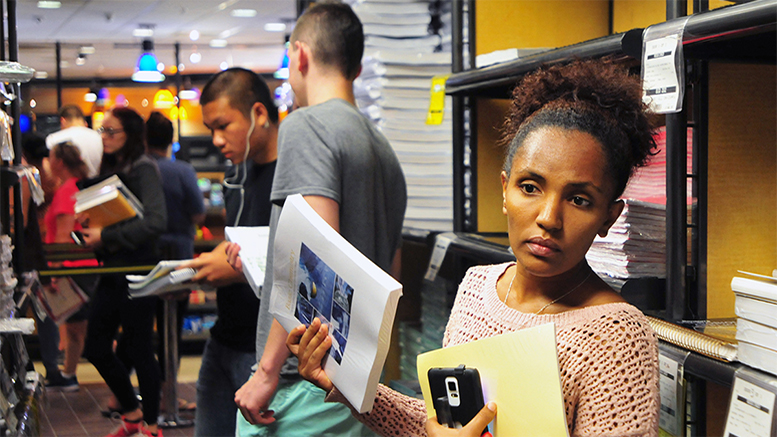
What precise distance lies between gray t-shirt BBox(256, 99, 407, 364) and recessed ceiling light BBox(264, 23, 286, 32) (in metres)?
9.21

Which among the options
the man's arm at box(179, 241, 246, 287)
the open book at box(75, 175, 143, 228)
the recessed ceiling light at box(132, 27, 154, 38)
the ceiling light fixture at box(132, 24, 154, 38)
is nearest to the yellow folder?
the man's arm at box(179, 241, 246, 287)

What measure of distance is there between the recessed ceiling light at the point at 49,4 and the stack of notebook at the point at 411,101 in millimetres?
7304

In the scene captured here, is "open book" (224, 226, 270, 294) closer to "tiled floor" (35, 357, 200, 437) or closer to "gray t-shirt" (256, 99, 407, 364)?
"gray t-shirt" (256, 99, 407, 364)

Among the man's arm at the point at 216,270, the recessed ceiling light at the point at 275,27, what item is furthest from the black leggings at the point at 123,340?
the recessed ceiling light at the point at 275,27

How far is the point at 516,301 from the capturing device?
46.2 inches

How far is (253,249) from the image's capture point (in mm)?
2070

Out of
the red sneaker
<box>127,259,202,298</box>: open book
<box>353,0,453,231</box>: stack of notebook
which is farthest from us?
the red sneaker

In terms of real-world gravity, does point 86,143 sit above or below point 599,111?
above

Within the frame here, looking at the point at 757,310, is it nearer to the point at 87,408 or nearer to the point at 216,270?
the point at 216,270

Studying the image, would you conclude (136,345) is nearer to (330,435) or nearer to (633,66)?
(330,435)

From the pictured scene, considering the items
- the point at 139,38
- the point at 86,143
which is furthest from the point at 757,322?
the point at 139,38

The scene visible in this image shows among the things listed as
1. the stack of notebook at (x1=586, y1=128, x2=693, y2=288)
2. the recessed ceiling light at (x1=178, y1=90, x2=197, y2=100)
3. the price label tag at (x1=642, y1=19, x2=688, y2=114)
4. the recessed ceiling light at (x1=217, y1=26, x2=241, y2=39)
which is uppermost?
the recessed ceiling light at (x1=217, y1=26, x2=241, y2=39)

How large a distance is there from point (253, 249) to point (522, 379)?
1269mm

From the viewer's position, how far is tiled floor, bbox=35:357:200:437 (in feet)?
14.3
